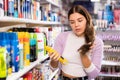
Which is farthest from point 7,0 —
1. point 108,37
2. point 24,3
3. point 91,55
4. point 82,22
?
point 108,37

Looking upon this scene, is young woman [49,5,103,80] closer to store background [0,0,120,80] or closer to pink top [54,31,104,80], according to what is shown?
pink top [54,31,104,80]

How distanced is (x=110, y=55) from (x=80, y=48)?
2.27 meters

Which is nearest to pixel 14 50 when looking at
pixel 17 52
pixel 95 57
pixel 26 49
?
pixel 17 52

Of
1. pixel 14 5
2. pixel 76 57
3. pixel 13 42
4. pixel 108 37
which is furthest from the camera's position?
pixel 108 37

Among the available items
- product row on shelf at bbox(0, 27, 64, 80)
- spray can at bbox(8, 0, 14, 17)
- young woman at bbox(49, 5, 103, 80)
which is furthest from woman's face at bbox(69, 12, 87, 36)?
spray can at bbox(8, 0, 14, 17)

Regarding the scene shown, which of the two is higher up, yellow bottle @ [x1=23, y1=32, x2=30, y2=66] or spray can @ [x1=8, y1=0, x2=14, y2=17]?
spray can @ [x1=8, y1=0, x2=14, y2=17]

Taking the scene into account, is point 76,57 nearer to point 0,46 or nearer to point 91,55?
point 91,55

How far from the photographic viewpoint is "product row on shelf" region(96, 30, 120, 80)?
3.90 meters

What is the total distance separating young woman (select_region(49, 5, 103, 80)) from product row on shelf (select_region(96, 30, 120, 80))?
6.44ft

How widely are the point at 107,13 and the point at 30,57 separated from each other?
248 cm

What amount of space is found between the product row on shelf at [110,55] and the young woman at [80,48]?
1.96m

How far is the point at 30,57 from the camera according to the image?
2020 millimetres

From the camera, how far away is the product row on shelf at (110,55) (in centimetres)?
390

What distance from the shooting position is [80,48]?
75.0 inches
